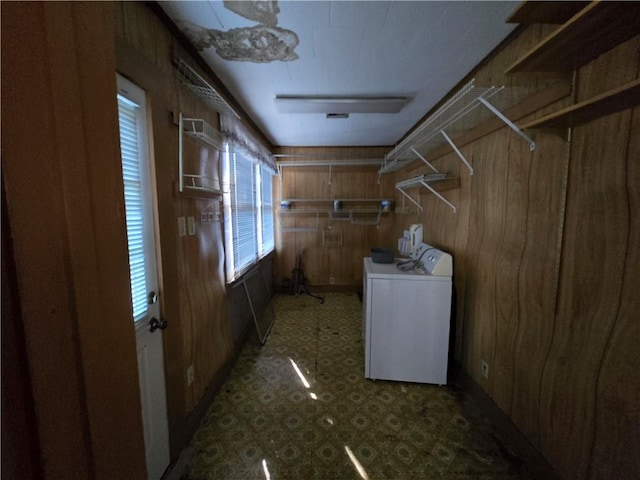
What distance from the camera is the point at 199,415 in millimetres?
1765

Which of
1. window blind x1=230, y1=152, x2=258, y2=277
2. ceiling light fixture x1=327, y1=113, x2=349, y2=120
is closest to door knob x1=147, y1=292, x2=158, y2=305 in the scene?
window blind x1=230, y1=152, x2=258, y2=277

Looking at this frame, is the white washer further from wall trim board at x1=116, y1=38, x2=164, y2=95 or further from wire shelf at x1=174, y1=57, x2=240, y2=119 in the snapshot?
wall trim board at x1=116, y1=38, x2=164, y2=95

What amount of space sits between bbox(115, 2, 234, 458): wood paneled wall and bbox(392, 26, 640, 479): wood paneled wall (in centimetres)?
205

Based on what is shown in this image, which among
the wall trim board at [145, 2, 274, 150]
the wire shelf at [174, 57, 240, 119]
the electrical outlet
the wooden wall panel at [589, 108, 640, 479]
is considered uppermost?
the wall trim board at [145, 2, 274, 150]

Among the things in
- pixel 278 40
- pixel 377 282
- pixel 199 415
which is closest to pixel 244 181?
pixel 278 40

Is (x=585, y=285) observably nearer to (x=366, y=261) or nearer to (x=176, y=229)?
(x=366, y=261)

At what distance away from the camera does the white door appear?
46.6 inches

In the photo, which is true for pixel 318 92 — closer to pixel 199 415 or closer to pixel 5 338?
pixel 5 338

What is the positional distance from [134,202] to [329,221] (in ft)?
11.1

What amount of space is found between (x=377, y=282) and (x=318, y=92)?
1762 millimetres

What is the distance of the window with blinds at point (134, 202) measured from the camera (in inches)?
45.8

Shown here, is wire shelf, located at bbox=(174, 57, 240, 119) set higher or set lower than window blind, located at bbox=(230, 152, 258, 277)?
higher

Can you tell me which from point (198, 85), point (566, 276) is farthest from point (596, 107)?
point (198, 85)

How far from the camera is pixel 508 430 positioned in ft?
5.32
